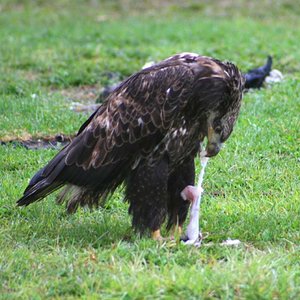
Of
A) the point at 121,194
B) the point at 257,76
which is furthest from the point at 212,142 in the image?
the point at 257,76

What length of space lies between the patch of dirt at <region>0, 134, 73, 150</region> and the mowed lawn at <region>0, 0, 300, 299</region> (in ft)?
0.32

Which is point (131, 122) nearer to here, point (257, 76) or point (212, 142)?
point (212, 142)

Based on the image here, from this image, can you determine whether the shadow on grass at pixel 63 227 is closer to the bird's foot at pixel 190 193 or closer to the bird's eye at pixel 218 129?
the bird's foot at pixel 190 193

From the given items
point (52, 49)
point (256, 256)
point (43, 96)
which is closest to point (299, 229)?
point (256, 256)

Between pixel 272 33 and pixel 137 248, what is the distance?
32.2 ft

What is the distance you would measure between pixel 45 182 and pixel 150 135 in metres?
0.88

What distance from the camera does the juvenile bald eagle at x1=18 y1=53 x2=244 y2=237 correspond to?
6.06m

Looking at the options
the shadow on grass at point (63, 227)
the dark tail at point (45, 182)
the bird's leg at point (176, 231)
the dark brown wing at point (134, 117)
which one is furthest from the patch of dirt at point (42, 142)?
the bird's leg at point (176, 231)

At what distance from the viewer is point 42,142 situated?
29.3 feet

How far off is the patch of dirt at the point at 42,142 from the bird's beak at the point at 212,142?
2715 mm

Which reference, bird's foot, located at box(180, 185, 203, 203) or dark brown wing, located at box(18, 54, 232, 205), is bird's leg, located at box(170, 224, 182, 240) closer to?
bird's foot, located at box(180, 185, 203, 203)

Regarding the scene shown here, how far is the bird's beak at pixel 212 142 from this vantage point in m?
6.23

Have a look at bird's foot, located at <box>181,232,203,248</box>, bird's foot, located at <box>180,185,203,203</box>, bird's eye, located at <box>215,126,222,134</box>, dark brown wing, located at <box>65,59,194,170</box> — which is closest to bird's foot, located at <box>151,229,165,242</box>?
bird's foot, located at <box>181,232,203,248</box>

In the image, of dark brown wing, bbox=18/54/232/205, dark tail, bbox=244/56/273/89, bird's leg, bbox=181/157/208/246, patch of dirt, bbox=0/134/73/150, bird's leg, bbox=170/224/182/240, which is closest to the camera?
dark brown wing, bbox=18/54/232/205
